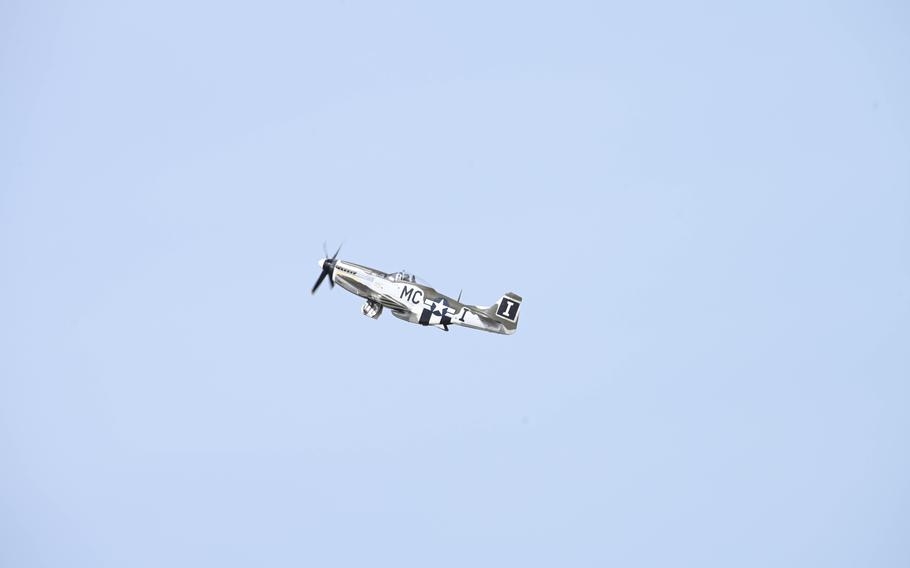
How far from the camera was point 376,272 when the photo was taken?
93500 millimetres

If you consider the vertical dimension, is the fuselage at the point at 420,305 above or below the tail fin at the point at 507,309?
below

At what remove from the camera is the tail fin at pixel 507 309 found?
92062mm

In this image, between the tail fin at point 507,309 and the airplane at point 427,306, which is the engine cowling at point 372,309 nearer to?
the airplane at point 427,306

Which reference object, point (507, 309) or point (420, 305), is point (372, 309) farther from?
point (507, 309)

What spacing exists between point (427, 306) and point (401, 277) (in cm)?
282

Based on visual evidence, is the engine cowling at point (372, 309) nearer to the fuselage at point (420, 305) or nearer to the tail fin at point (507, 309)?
the fuselage at point (420, 305)

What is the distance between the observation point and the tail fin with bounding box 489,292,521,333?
92.1 meters

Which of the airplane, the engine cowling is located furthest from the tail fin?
the engine cowling

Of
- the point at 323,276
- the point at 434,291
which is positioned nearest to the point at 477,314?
the point at 434,291

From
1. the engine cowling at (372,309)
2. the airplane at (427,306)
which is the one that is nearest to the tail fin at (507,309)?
the airplane at (427,306)

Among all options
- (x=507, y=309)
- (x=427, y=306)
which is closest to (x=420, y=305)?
(x=427, y=306)

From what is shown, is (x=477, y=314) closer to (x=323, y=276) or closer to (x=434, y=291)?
(x=434, y=291)

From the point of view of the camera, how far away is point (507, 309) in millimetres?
92000

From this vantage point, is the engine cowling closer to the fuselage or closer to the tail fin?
the fuselage
